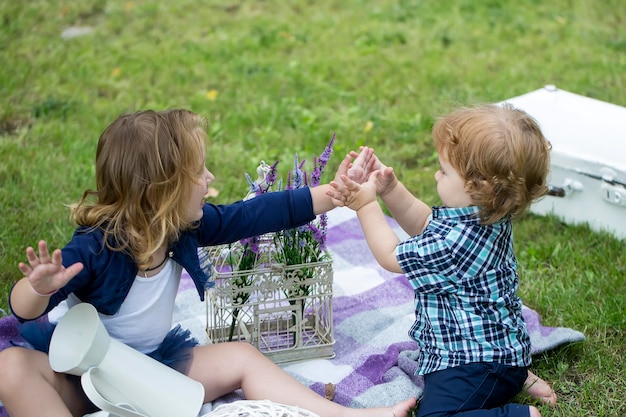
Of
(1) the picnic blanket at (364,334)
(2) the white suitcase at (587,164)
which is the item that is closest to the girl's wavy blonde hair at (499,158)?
(1) the picnic blanket at (364,334)

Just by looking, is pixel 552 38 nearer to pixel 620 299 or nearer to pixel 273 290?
pixel 620 299

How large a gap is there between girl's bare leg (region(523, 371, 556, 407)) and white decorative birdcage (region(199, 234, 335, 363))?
574 millimetres

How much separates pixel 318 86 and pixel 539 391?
2.59m

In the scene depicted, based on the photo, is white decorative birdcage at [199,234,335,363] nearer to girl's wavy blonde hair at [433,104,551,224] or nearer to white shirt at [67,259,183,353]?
white shirt at [67,259,183,353]

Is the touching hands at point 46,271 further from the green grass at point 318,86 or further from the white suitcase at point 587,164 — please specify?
the white suitcase at point 587,164

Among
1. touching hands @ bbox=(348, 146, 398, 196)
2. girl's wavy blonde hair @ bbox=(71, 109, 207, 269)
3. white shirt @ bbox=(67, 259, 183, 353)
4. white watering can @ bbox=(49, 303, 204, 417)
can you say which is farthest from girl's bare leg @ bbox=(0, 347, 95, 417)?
touching hands @ bbox=(348, 146, 398, 196)

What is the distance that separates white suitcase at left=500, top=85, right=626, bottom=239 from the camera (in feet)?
10.0

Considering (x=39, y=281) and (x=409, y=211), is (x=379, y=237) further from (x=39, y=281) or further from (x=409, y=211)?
(x=39, y=281)

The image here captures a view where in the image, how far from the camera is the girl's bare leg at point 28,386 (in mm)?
1904

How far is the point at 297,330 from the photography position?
7.79 ft

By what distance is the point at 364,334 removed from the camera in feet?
8.49

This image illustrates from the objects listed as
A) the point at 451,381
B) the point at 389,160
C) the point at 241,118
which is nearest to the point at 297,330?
the point at 451,381

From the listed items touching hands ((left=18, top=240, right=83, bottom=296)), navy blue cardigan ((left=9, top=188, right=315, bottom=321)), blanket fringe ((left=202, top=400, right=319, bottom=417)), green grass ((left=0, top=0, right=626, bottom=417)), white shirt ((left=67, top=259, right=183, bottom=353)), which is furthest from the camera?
green grass ((left=0, top=0, right=626, bottom=417))

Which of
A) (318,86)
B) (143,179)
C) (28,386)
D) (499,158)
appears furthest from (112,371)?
(318,86)
